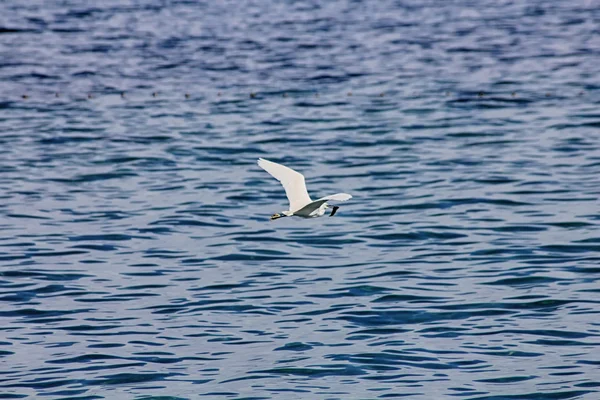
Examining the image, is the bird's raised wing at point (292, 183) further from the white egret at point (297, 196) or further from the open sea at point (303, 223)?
the open sea at point (303, 223)

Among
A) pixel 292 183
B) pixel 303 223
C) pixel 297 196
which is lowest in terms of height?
pixel 303 223

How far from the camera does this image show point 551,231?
1798 centimetres

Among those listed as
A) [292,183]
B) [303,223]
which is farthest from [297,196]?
[303,223]

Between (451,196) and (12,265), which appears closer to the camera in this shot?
(12,265)

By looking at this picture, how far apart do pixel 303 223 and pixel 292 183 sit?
535 centimetres

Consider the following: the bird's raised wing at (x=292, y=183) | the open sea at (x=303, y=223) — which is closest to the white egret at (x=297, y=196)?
the bird's raised wing at (x=292, y=183)

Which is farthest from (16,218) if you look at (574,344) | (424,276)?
(574,344)

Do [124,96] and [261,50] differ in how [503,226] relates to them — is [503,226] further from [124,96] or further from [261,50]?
[261,50]

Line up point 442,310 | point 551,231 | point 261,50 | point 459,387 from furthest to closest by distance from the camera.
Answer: point 261,50 < point 551,231 < point 442,310 < point 459,387

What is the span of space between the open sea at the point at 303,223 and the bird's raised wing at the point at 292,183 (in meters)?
1.58

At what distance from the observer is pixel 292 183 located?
14.2 meters

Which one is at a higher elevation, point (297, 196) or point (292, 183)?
point (292, 183)

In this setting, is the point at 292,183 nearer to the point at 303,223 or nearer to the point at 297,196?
the point at 297,196

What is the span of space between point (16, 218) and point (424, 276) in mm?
7393
